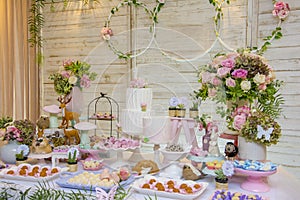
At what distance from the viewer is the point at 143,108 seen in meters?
1.78

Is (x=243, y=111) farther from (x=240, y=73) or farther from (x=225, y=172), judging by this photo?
(x=225, y=172)

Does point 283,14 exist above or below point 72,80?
above

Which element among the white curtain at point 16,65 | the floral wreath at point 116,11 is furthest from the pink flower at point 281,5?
the white curtain at point 16,65

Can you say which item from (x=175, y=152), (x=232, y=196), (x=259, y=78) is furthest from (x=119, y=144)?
(x=259, y=78)

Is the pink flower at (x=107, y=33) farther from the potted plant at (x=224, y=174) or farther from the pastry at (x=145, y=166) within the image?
the potted plant at (x=224, y=174)

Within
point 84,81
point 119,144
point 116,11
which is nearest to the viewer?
point 119,144

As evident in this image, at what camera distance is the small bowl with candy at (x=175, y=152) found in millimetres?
1472

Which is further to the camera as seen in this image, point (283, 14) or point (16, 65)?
point (16, 65)

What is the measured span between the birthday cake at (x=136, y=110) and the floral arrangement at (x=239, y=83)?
0.43m

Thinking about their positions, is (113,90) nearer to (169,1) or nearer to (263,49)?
(169,1)

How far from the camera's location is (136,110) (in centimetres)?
179

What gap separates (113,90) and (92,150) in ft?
4.69

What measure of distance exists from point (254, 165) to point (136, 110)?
0.75 meters

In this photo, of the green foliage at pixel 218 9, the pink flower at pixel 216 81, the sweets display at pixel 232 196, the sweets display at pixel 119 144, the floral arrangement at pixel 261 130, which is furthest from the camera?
the green foliage at pixel 218 9
